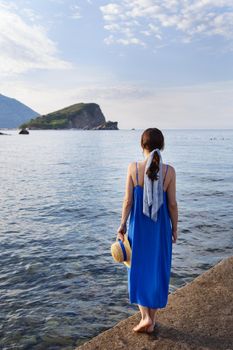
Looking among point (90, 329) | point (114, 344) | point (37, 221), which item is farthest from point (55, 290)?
point (37, 221)

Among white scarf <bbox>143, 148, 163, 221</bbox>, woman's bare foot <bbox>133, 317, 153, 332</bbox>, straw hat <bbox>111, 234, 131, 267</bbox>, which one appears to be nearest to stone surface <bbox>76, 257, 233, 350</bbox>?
woman's bare foot <bbox>133, 317, 153, 332</bbox>

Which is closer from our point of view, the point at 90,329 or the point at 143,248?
the point at 143,248

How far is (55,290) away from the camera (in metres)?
8.59

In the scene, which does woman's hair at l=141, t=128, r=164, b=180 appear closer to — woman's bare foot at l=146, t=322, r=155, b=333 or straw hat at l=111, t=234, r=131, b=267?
straw hat at l=111, t=234, r=131, b=267

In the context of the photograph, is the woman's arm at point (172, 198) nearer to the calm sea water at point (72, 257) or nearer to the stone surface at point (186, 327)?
the stone surface at point (186, 327)

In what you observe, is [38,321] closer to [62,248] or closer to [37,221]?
[62,248]

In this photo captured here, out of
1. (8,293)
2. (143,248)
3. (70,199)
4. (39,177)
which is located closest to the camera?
(143,248)

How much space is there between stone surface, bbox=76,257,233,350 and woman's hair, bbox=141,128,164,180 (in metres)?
2.19

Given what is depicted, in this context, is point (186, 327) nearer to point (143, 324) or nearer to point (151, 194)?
point (143, 324)

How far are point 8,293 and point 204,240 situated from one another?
21.9ft

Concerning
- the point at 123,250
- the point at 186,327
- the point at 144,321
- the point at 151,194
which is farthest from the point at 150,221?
the point at 186,327

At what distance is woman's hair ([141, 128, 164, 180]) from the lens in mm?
4804

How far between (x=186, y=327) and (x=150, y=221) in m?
1.68

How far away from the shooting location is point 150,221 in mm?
4930
